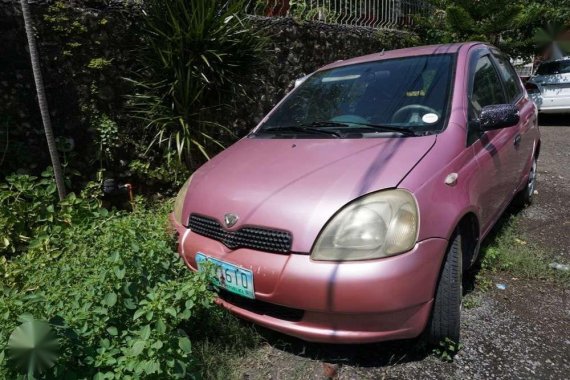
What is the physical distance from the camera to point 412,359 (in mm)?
2166

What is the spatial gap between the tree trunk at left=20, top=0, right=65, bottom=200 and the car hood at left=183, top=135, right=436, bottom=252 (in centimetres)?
123

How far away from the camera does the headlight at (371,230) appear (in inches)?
74.0

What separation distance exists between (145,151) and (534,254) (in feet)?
11.0

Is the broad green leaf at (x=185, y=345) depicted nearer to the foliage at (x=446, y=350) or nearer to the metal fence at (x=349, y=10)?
the foliage at (x=446, y=350)

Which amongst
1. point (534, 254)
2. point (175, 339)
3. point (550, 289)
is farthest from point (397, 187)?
point (534, 254)

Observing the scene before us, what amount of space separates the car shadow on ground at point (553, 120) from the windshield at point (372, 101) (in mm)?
7671

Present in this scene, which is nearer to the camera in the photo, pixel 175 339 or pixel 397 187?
pixel 175 339

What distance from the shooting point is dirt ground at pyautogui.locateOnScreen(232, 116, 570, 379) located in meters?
2.08

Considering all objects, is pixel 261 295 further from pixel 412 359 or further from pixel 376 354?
pixel 412 359

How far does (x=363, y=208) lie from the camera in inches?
76.8

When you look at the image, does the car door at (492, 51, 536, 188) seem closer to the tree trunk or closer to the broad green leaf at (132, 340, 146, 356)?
the broad green leaf at (132, 340, 146, 356)

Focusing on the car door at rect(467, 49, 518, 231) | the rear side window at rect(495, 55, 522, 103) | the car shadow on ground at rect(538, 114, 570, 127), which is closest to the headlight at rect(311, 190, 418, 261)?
the car door at rect(467, 49, 518, 231)

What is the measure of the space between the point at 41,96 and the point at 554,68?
906 centimetres

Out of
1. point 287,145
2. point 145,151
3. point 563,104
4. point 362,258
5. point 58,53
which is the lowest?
point 563,104
